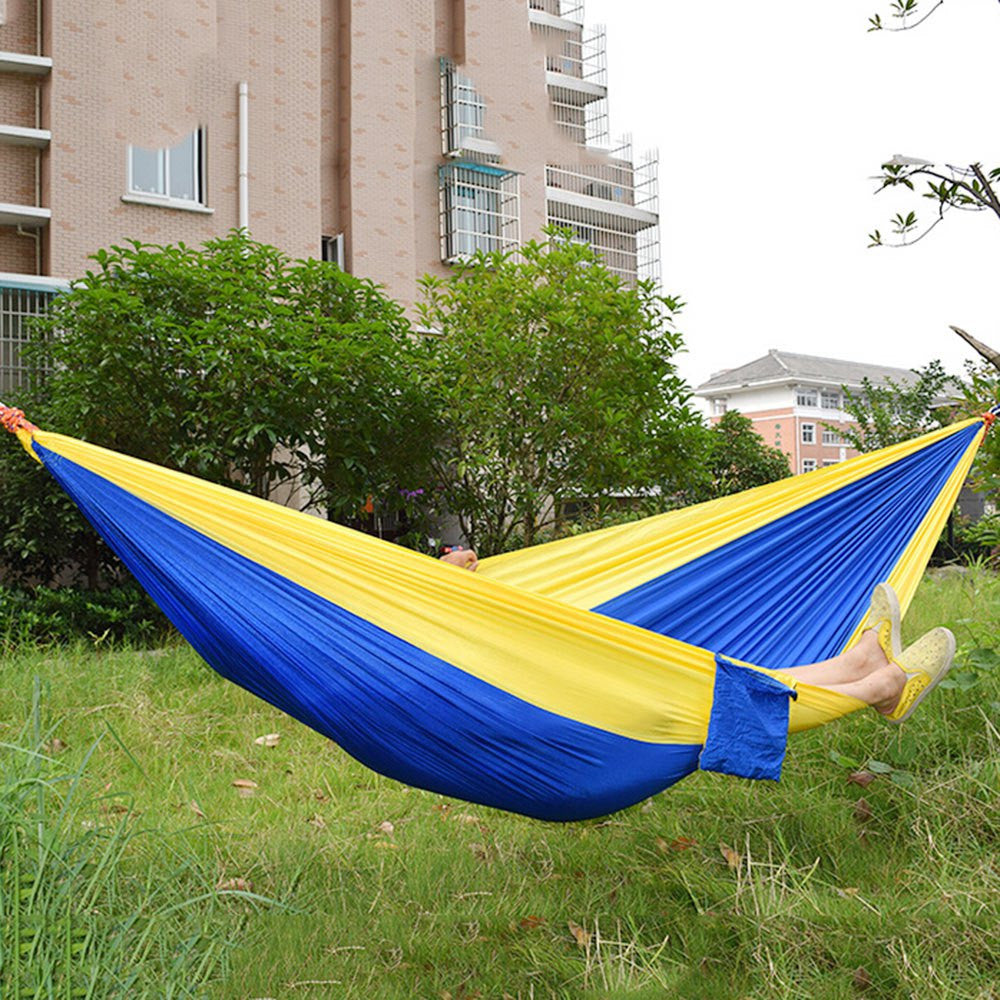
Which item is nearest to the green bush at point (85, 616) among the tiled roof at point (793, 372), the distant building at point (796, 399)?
the distant building at point (796, 399)

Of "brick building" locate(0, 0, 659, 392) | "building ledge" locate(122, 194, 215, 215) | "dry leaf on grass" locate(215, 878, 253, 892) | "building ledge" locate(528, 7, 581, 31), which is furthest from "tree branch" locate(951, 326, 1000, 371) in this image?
"building ledge" locate(528, 7, 581, 31)

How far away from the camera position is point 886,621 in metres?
2.06

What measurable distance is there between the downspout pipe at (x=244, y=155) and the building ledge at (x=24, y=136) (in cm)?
133

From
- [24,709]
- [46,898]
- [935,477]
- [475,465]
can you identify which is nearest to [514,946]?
[46,898]

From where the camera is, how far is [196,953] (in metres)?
1.73

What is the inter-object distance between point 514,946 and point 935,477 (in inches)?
60.2

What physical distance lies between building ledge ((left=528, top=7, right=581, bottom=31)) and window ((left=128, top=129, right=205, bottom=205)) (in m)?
5.20

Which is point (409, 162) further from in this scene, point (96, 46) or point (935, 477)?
point (935, 477)

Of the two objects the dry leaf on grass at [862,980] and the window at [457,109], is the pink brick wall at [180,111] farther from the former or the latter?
the dry leaf on grass at [862,980]

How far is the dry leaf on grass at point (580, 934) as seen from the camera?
1844mm

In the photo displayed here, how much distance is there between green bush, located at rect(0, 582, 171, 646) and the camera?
442cm

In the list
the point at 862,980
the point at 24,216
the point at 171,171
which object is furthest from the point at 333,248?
the point at 862,980

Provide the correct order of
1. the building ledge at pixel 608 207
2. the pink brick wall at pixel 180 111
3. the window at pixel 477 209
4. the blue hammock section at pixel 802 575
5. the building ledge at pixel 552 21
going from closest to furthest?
the blue hammock section at pixel 802 575 → the pink brick wall at pixel 180 111 → the window at pixel 477 209 → the building ledge at pixel 552 21 → the building ledge at pixel 608 207

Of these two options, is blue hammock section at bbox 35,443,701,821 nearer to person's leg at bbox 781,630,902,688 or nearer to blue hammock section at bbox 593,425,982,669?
person's leg at bbox 781,630,902,688
